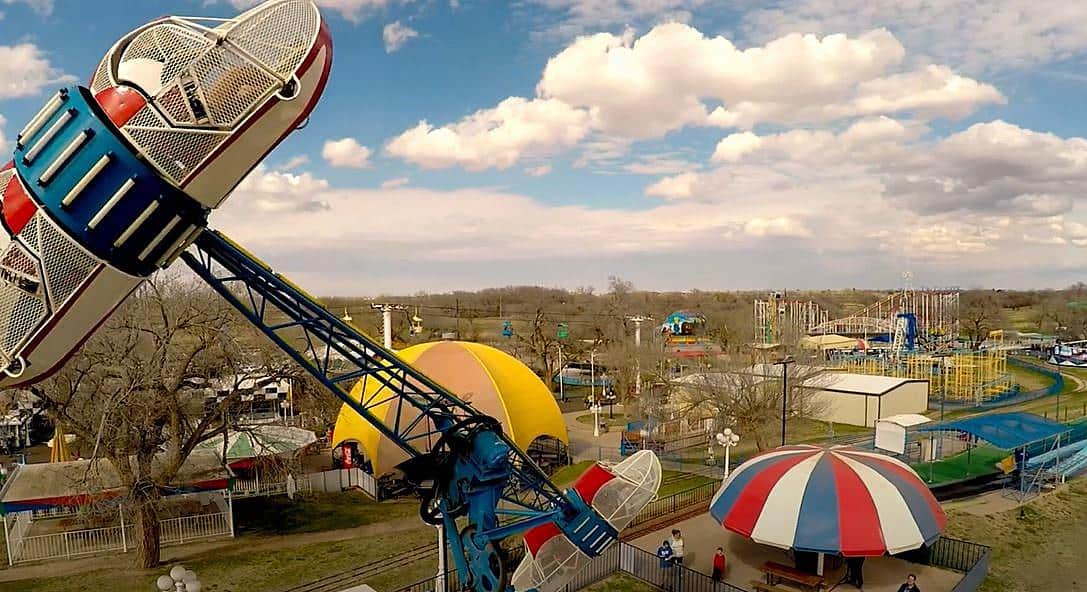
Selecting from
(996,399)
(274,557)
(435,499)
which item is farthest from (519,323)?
(435,499)

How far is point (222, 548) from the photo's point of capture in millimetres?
19375

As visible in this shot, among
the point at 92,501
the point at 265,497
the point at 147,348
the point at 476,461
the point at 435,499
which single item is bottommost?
the point at 265,497

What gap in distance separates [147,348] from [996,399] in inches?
1927

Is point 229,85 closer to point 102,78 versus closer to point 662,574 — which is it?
point 102,78

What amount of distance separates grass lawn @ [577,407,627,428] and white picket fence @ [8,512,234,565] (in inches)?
879

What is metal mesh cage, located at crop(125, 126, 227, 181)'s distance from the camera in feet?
18.7

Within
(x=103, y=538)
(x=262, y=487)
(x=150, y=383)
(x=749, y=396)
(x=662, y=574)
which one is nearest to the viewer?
(x=150, y=383)

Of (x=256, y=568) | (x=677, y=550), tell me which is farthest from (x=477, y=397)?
(x=677, y=550)

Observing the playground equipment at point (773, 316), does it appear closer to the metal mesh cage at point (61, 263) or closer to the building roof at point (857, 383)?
the building roof at point (857, 383)

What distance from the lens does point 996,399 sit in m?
44.0

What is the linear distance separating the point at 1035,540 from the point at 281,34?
79.0 feet

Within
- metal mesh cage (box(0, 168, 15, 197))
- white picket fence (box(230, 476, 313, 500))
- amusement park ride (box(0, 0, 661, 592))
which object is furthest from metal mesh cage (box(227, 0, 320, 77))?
white picket fence (box(230, 476, 313, 500))

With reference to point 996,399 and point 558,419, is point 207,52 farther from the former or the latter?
point 996,399

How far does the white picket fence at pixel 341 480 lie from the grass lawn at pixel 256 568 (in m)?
4.73
